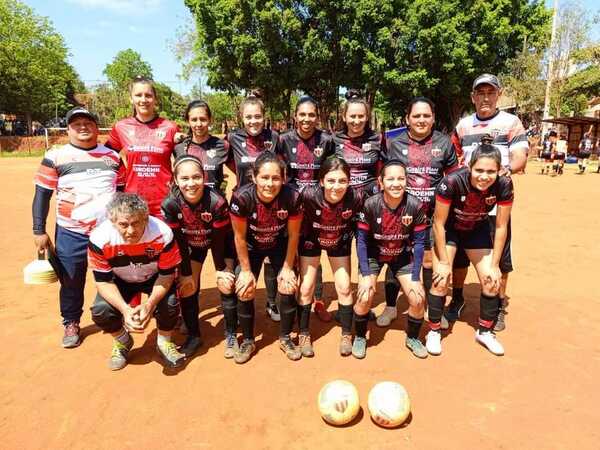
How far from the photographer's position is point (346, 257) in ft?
13.8

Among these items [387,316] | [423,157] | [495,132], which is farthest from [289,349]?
[495,132]

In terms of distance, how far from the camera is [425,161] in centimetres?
439

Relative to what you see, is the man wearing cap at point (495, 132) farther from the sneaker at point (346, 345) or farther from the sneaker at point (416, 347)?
the sneaker at point (346, 345)

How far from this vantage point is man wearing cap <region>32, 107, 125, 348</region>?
4.07 m

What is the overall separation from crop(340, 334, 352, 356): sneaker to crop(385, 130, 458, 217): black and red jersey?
1519 millimetres

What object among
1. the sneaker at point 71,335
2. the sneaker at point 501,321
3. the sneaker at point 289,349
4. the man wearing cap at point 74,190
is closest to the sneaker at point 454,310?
the sneaker at point 501,321

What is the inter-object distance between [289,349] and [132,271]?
1.61 meters

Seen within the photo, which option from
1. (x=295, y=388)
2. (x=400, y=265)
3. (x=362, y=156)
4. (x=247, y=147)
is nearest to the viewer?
(x=295, y=388)

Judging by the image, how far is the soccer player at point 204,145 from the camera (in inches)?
176

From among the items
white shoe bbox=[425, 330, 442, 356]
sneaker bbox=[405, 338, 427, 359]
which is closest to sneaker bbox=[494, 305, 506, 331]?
white shoe bbox=[425, 330, 442, 356]

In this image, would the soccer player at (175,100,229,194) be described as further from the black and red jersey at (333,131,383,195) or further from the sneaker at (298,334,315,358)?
the sneaker at (298,334,315,358)

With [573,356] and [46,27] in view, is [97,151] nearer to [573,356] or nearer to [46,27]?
[573,356]

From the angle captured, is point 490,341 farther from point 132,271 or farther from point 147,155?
point 147,155

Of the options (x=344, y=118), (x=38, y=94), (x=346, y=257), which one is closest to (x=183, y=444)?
(x=346, y=257)
